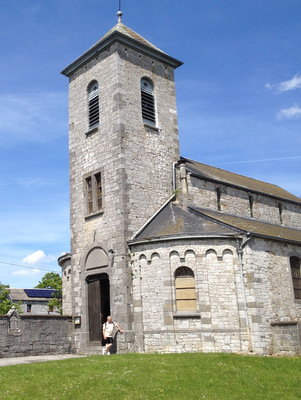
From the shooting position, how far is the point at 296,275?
66.9ft

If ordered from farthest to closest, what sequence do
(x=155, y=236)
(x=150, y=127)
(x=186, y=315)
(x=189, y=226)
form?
1. (x=150, y=127)
2. (x=189, y=226)
3. (x=155, y=236)
4. (x=186, y=315)

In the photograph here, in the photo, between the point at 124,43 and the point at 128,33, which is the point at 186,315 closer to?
the point at 124,43

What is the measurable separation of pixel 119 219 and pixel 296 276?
840 cm

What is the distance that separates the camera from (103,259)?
66.7ft

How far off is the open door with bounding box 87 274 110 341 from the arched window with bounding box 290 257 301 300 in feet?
27.5

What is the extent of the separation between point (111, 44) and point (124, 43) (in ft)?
2.17

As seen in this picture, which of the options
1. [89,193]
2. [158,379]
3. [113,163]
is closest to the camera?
[158,379]

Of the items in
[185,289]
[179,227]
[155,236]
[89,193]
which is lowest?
[185,289]

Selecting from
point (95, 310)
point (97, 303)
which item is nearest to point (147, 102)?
point (97, 303)

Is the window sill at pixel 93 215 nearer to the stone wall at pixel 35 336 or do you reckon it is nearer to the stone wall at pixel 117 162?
the stone wall at pixel 117 162

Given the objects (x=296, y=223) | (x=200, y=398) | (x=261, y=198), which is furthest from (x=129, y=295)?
(x=296, y=223)

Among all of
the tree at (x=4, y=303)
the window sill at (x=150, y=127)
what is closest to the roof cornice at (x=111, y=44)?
the window sill at (x=150, y=127)

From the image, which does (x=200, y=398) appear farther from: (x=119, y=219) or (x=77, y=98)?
(x=77, y=98)

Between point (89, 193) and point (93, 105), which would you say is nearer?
point (89, 193)
